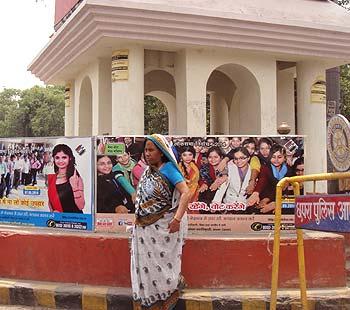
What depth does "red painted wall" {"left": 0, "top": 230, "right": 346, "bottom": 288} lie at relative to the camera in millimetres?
4473

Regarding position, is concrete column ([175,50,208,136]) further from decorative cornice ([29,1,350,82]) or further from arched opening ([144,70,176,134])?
arched opening ([144,70,176,134])

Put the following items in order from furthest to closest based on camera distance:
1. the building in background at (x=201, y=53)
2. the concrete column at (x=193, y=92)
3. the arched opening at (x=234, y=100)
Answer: the arched opening at (x=234, y=100) → the concrete column at (x=193, y=92) → the building in background at (x=201, y=53)

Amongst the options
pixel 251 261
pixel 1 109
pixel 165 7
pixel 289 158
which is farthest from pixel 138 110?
pixel 1 109

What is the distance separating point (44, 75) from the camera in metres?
8.60

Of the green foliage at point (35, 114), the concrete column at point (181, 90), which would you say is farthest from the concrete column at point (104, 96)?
the green foliage at point (35, 114)

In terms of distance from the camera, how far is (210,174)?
15.6ft

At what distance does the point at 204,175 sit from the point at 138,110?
1783 mm

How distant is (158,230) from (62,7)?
543cm

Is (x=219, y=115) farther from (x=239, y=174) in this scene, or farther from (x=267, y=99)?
(x=239, y=174)

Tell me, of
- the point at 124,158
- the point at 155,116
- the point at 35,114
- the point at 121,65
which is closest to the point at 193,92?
the point at 121,65

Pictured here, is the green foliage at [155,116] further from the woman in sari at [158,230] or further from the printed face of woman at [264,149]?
the woman in sari at [158,230]

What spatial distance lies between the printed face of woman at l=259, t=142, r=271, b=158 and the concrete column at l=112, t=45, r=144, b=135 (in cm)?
194

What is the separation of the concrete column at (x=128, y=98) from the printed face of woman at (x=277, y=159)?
2.05m

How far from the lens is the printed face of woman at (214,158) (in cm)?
476
